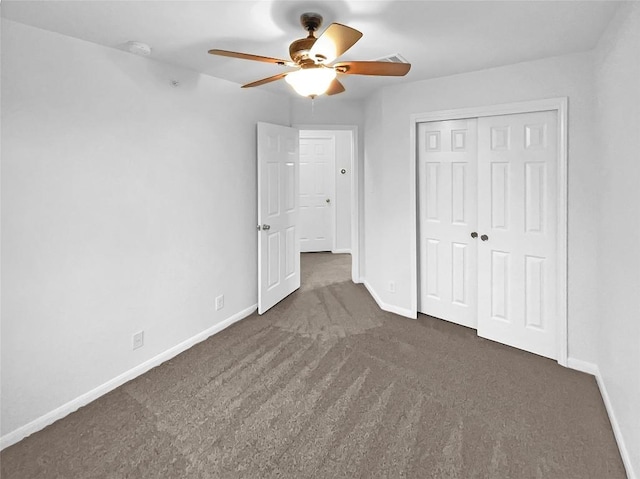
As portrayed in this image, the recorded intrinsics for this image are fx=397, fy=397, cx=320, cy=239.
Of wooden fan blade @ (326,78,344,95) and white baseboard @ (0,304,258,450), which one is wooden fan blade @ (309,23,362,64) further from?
white baseboard @ (0,304,258,450)

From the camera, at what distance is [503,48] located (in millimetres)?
2680

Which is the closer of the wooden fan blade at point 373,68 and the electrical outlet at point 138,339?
the wooden fan blade at point 373,68

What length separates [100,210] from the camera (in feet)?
8.29

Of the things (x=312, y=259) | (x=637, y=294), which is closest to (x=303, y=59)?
(x=637, y=294)

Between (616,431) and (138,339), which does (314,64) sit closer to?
(138,339)

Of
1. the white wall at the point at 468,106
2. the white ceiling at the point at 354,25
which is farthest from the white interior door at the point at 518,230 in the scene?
the white ceiling at the point at 354,25

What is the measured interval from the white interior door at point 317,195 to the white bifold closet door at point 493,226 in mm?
3595

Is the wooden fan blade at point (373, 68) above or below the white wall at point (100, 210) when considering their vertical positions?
above

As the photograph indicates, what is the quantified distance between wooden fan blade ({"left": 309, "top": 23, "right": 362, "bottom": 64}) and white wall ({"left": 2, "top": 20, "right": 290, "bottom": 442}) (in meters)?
1.48

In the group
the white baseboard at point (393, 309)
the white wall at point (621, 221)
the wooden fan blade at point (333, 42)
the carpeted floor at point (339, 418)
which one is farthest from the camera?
the white baseboard at point (393, 309)

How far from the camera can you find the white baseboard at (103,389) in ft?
6.99

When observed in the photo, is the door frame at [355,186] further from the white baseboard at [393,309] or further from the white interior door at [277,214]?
the white baseboard at [393,309]

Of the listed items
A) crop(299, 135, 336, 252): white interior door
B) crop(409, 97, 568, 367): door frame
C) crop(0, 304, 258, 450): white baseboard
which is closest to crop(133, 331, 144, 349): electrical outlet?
crop(0, 304, 258, 450): white baseboard

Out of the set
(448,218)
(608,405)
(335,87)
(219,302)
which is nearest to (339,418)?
(608,405)
